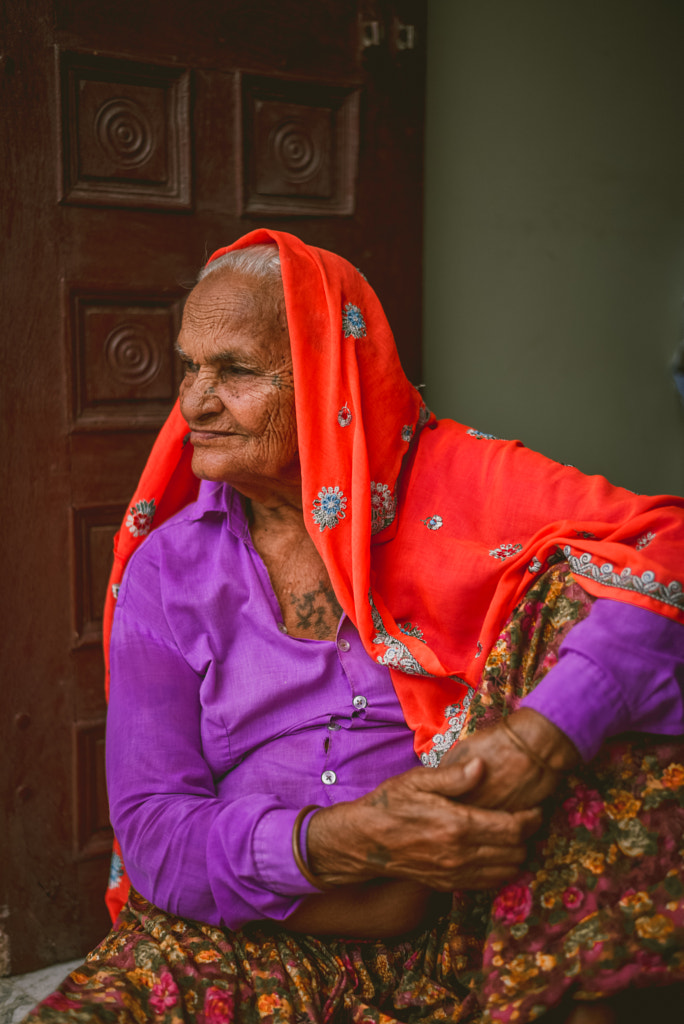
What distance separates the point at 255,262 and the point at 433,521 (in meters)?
0.62

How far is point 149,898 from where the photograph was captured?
138 centimetres

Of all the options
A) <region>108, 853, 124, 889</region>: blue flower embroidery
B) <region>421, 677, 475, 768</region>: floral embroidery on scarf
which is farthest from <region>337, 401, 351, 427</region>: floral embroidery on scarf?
<region>108, 853, 124, 889</region>: blue flower embroidery

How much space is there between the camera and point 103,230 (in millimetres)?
2002

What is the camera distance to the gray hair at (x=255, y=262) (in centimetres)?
155

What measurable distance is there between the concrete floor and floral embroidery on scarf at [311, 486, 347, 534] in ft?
4.68

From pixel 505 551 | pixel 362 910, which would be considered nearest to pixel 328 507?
pixel 505 551

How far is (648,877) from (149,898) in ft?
2.68

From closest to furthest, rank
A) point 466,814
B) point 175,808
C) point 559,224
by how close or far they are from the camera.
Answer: point 466,814
point 175,808
point 559,224

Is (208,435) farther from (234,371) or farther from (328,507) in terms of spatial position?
(328,507)

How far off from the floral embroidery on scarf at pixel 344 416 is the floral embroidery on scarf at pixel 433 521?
Answer: 26 cm

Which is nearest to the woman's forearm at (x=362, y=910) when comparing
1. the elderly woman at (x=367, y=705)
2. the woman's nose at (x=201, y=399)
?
the elderly woman at (x=367, y=705)

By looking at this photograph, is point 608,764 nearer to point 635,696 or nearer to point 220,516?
point 635,696

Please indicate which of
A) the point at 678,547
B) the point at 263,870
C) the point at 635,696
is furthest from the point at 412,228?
the point at 263,870

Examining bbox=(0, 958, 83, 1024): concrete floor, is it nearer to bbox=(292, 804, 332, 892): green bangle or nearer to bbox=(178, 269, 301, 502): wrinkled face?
bbox=(292, 804, 332, 892): green bangle
